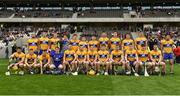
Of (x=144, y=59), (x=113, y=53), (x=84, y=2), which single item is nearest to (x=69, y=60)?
(x=113, y=53)

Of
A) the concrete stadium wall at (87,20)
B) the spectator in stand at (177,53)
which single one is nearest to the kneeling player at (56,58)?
the spectator in stand at (177,53)

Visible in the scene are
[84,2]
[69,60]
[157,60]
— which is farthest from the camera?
[84,2]

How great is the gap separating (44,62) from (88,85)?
4.49 meters

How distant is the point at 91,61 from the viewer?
1806 centimetres

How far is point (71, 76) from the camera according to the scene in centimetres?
1702

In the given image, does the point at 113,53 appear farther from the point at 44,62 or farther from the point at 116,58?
the point at 44,62

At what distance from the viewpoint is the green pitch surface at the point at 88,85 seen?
12.7m

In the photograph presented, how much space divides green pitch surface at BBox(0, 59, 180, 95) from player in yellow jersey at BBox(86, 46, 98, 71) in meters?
1.34

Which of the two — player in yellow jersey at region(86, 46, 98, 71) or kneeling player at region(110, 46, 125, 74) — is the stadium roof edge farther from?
kneeling player at region(110, 46, 125, 74)

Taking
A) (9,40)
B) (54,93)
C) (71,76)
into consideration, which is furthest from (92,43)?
(9,40)

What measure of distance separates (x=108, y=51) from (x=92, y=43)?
2.50 feet

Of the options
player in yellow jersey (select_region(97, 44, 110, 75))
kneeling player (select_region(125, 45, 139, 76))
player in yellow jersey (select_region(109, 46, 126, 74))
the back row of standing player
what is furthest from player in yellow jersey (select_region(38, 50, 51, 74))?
kneeling player (select_region(125, 45, 139, 76))

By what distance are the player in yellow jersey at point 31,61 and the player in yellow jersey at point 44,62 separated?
0.26 metres

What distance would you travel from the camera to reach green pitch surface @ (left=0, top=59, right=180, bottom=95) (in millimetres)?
12727
